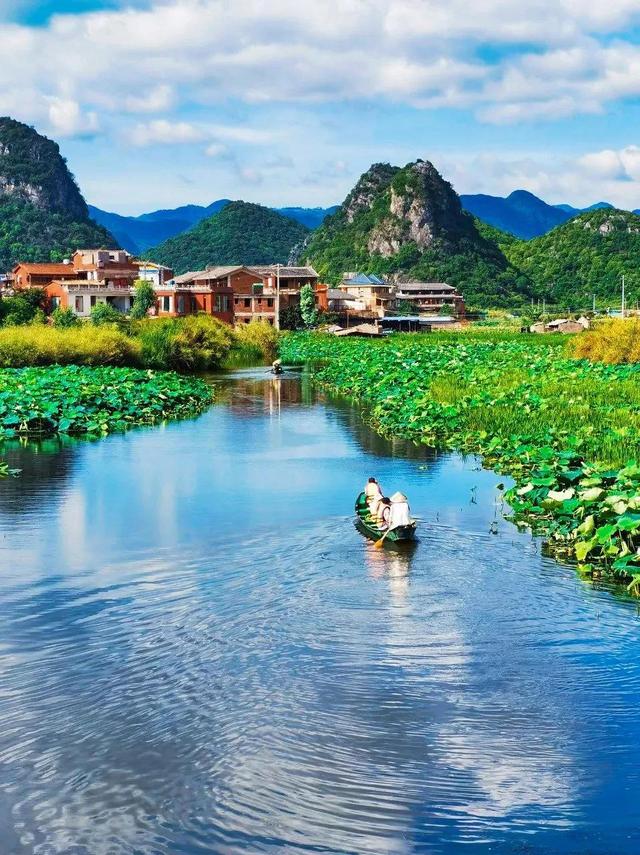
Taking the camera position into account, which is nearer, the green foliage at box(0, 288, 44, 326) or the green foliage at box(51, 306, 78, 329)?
the green foliage at box(51, 306, 78, 329)

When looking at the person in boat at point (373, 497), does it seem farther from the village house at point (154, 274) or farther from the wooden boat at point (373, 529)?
the village house at point (154, 274)

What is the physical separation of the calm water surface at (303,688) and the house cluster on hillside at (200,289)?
49563 millimetres

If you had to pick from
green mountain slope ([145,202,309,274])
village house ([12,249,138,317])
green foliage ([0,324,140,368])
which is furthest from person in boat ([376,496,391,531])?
green mountain slope ([145,202,309,274])

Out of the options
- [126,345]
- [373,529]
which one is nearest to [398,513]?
[373,529]

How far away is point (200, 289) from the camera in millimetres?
64750

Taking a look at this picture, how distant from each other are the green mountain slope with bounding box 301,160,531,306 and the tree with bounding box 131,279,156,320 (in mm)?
49861

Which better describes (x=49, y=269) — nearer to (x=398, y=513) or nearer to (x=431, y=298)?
(x=431, y=298)

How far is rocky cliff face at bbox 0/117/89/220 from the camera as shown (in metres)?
116

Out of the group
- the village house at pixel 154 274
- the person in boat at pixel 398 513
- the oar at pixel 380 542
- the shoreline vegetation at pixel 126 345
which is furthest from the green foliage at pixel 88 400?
the village house at pixel 154 274

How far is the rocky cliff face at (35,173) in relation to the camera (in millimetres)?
115938

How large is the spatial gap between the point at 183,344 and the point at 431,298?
55.8 m

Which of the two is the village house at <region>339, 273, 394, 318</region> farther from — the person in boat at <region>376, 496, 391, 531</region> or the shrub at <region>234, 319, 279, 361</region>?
the person in boat at <region>376, 496, 391, 531</region>

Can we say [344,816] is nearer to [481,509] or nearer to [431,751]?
[431,751]

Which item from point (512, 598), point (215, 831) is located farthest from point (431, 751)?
point (512, 598)
